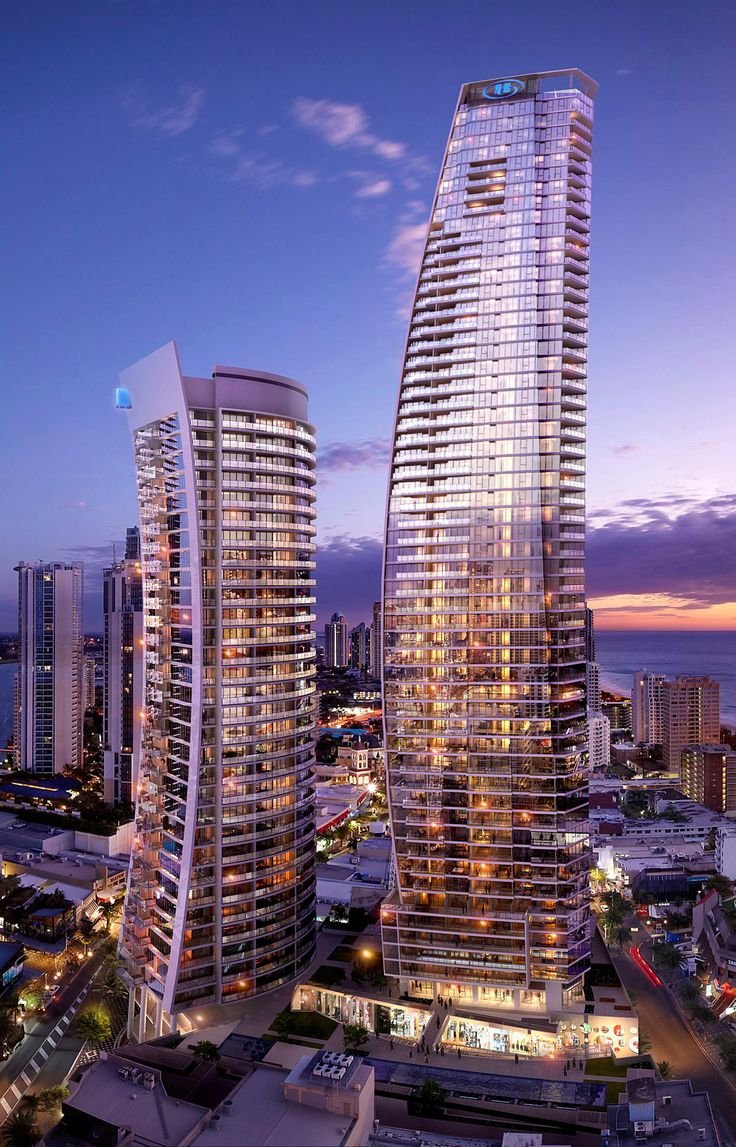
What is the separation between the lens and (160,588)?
54.2 m

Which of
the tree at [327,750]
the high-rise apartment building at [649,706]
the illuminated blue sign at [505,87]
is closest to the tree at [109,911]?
the tree at [327,750]

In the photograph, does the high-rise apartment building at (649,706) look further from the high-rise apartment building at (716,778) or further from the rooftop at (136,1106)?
the rooftop at (136,1106)

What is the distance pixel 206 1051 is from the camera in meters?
44.9

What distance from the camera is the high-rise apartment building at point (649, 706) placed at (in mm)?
159625

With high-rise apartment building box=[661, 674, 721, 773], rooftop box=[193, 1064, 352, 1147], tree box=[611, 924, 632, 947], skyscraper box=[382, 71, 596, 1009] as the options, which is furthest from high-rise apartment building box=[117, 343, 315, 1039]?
high-rise apartment building box=[661, 674, 721, 773]

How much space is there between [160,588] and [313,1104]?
30841mm

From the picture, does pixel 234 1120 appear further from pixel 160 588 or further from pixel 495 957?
pixel 160 588

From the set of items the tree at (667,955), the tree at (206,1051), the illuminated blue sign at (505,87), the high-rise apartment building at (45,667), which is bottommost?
the tree at (667,955)

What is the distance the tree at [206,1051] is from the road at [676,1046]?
2570 cm

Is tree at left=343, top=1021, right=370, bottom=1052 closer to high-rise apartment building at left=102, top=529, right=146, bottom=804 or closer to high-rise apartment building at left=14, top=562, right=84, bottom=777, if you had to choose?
high-rise apartment building at left=102, top=529, right=146, bottom=804

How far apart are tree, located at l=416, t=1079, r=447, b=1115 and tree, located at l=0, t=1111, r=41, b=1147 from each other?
18.9 m

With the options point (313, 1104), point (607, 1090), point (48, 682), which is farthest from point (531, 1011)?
point (48, 682)

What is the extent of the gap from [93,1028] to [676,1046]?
117 feet

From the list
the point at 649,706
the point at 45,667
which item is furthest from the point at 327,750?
the point at 649,706
